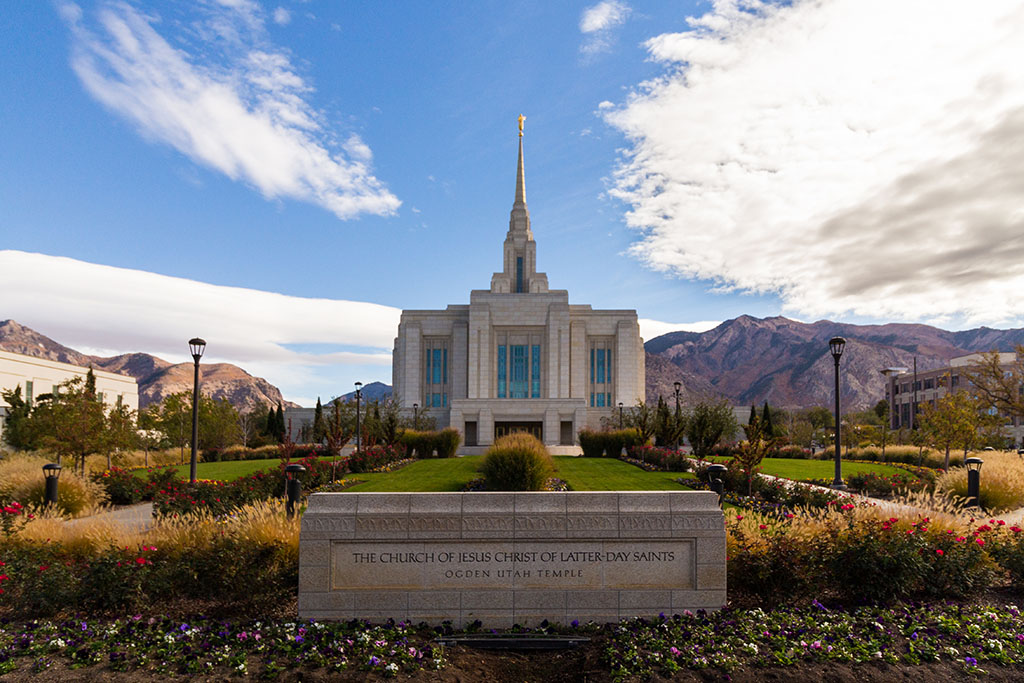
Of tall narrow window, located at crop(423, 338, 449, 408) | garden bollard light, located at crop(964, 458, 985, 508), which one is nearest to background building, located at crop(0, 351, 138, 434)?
tall narrow window, located at crop(423, 338, 449, 408)

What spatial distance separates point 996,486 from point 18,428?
38801 mm

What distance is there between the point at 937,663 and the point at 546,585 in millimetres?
3744

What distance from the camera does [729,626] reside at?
21.3ft

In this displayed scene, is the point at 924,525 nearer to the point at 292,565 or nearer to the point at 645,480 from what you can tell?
the point at 292,565

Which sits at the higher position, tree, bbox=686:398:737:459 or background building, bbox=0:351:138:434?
background building, bbox=0:351:138:434

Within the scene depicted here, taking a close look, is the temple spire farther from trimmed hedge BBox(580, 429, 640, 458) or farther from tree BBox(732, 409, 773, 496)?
tree BBox(732, 409, 773, 496)

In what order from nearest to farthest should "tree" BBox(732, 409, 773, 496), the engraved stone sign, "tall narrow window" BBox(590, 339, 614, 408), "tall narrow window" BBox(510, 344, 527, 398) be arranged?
1. the engraved stone sign
2. "tree" BBox(732, 409, 773, 496)
3. "tall narrow window" BBox(510, 344, 527, 398)
4. "tall narrow window" BBox(590, 339, 614, 408)

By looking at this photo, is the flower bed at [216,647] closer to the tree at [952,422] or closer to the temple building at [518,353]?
the tree at [952,422]

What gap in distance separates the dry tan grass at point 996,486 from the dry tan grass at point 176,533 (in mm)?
14553

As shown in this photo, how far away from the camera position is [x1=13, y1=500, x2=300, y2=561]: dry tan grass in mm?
7801

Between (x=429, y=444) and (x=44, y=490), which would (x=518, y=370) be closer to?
(x=429, y=444)

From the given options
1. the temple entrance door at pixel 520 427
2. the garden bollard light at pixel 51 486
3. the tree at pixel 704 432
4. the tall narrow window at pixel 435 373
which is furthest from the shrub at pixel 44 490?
the tall narrow window at pixel 435 373

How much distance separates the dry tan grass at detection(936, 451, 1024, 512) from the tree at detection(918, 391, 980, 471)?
20.1 feet

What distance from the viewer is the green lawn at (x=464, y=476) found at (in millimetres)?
18266
